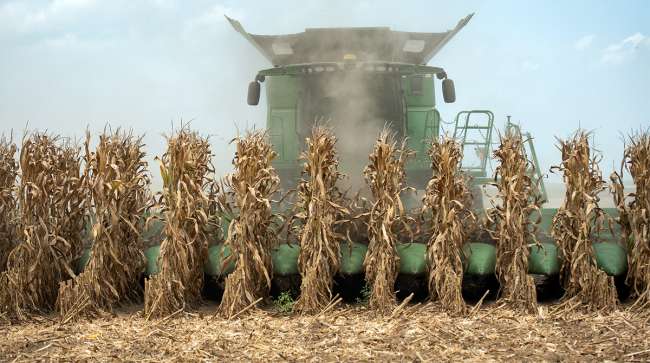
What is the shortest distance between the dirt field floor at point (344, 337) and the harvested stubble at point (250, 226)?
266 mm

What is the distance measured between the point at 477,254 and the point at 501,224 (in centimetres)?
43

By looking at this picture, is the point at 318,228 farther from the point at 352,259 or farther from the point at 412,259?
the point at 412,259

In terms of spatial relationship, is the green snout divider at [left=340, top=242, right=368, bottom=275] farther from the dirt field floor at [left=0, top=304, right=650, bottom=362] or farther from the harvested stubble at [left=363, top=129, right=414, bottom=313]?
the dirt field floor at [left=0, top=304, right=650, bottom=362]

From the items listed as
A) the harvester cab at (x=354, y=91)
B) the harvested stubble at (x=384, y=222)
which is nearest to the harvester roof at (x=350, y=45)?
the harvester cab at (x=354, y=91)

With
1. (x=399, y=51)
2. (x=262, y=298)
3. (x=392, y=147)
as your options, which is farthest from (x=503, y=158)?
(x=399, y=51)

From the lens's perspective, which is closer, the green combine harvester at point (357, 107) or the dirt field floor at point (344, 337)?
A: the dirt field floor at point (344, 337)

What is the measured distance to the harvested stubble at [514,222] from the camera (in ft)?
25.8

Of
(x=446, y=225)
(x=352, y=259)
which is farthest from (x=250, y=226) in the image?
(x=446, y=225)

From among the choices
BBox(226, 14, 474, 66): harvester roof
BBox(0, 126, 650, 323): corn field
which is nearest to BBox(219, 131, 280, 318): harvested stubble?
BBox(0, 126, 650, 323): corn field

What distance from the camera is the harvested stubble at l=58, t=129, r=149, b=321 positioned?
7.98 m

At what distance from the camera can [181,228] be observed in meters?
8.04

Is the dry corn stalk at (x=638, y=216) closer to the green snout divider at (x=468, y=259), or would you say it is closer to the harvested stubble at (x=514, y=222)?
the green snout divider at (x=468, y=259)

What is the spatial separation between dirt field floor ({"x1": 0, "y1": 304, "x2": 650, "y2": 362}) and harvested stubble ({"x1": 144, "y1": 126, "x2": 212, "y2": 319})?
246 mm

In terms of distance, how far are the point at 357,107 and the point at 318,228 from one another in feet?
10.6
